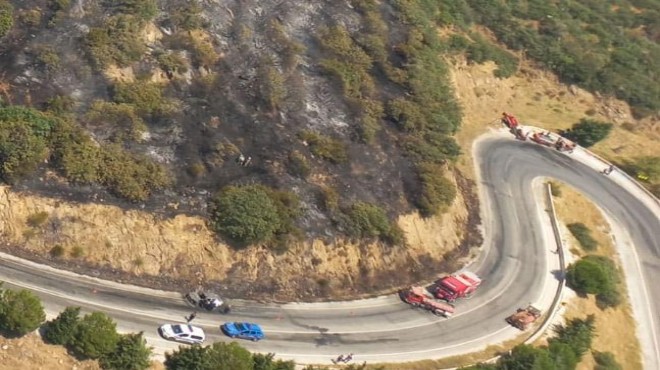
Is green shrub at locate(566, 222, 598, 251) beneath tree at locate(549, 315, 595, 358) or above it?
above

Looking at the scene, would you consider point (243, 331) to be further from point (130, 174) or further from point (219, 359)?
point (130, 174)

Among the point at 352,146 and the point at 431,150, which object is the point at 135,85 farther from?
the point at 431,150

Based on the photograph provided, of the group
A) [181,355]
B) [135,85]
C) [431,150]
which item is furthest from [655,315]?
[135,85]

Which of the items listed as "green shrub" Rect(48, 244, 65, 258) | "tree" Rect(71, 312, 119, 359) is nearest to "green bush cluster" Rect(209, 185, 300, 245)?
"green shrub" Rect(48, 244, 65, 258)

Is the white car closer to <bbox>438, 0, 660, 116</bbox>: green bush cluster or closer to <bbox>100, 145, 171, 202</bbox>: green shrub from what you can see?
<bbox>100, 145, 171, 202</bbox>: green shrub

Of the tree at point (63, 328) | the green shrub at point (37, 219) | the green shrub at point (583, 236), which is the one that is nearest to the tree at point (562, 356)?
the green shrub at point (583, 236)

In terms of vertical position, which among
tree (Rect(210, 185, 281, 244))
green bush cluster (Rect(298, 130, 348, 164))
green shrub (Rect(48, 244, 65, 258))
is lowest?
green shrub (Rect(48, 244, 65, 258))
